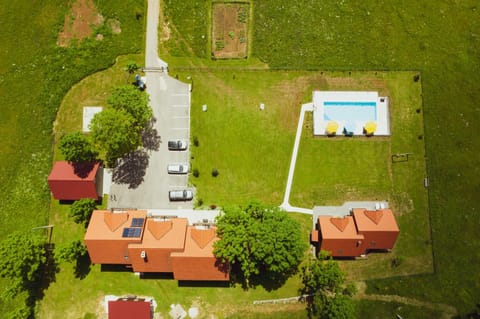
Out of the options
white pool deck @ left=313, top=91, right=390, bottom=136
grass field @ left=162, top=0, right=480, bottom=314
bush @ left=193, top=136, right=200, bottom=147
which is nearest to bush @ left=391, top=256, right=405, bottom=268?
grass field @ left=162, top=0, right=480, bottom=314

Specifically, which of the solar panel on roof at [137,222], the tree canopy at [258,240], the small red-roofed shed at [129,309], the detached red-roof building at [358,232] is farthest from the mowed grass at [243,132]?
the small red-roofed shed at [129,309]

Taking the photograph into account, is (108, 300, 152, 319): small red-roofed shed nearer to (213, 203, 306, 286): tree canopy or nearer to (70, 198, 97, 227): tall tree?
(70, 198, 97, 227): tall tree

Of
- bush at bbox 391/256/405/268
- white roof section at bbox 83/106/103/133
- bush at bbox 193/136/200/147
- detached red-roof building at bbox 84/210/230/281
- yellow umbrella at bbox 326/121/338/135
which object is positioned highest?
white roof section at bbox 83/106/103/133

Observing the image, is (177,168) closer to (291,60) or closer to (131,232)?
(131,232)

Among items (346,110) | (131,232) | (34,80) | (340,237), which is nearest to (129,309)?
(131,232)

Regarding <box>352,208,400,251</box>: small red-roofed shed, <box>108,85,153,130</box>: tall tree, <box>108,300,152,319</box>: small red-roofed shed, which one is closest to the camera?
<box>108,300,152,319</box>: small red-roofed shed

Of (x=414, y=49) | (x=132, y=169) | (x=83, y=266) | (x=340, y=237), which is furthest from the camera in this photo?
(x=414, y=49)

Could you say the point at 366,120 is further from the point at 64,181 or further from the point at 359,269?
the point at 64,181
